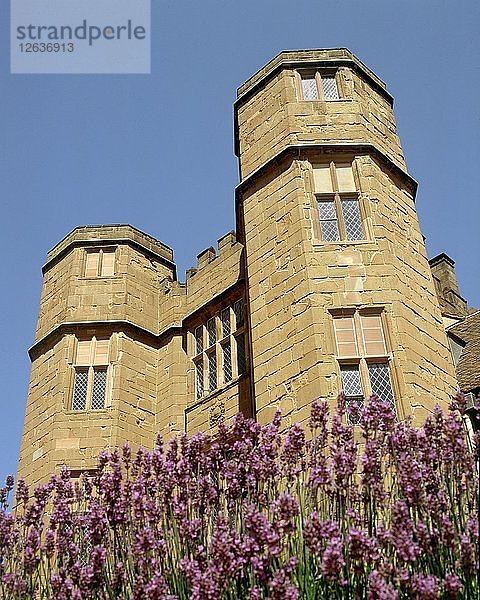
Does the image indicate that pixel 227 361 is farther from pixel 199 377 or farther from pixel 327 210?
pixel 327 210

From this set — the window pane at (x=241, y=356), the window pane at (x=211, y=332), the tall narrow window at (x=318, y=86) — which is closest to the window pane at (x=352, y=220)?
the tall narrow window at (x=318, y=86)

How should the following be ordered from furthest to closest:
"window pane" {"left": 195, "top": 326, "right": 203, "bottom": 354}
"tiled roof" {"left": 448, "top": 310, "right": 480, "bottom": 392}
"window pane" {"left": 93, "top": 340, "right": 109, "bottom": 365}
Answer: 1. "window pane" {"left": 93, "top": 340, "right": 109, "bottom": 365}
2. "window pane" {"left": 195, "top": 326, "right": 203, "bottom": 354}
3. "tiled roof" {"left": 448, "top": 310, "right": 480, "bottom": 392}

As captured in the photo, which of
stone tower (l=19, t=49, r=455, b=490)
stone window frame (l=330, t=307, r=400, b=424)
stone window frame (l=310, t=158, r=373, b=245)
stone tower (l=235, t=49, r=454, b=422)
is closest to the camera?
stone window frame (l=330, t=307, r=400, b=424)

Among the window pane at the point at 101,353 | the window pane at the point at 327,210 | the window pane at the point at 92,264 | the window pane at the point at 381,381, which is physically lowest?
the window pane at the point at 381,381

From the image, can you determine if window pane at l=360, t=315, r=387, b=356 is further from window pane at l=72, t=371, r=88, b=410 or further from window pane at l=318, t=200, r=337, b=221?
window pane at l=72, t=371, r=88, b=410

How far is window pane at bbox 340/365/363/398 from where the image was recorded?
929 cm

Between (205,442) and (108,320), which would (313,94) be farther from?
(205,442)

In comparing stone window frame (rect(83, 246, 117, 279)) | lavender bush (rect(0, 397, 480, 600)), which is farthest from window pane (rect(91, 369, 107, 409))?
lavender bush (rect(0, 397, 480, 600))

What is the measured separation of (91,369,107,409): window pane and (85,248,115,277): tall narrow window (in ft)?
7.97

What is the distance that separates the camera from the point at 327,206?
11.3 m

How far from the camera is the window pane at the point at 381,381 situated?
9.29m

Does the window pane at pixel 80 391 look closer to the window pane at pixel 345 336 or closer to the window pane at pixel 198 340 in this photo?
the window pane at pixel 198 340

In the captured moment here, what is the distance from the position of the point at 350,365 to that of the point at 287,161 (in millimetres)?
3995

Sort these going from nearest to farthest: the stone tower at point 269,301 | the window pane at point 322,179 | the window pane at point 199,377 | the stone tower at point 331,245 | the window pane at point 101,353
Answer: the stone tower at point 331,245
the stone tower at point 269,301
the window pane at point 322,179
the window pane at point 199,377
the window pane at point 101,353
